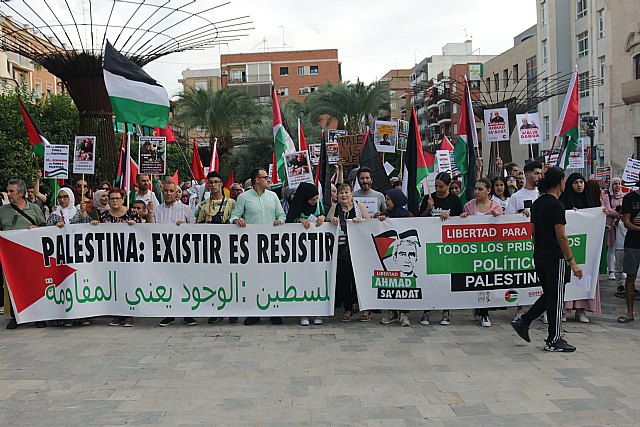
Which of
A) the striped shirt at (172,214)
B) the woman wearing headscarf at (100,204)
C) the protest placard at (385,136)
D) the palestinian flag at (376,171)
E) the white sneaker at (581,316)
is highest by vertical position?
the protest placard at (385,136)

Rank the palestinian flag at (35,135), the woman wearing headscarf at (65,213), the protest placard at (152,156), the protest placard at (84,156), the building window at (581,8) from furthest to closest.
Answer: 1. the building window at (581,8)
2. the palestinian flag at (35,135)
3. the protest placard at (84,156)
4. the protest placard at (152,156)
5. the woman wearing headscarf at (65,213)

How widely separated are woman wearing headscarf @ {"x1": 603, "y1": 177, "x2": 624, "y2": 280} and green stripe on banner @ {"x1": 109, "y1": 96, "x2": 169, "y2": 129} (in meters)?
7.22

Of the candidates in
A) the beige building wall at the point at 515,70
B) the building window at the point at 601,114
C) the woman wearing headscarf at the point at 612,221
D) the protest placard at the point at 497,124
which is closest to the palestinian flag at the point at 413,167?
the protest placard at the point at 497,124

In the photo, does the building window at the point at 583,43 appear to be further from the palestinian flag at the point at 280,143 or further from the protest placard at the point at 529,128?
the palestinian flag at the point at 280,143

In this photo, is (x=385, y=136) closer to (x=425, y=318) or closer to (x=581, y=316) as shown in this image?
(x=425, y=318)

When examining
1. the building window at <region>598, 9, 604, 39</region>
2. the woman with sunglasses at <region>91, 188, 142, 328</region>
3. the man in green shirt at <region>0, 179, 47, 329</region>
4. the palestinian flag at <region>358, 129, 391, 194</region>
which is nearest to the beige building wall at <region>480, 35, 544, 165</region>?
the building window at <region>598, 9, 604, 39</region>

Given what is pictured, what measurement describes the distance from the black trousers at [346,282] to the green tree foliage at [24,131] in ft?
60.2

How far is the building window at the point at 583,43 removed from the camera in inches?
1801

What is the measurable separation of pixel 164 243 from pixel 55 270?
1373 millimetres

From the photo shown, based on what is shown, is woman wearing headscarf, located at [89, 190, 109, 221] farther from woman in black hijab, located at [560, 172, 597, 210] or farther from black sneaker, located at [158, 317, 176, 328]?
woman in black hijab, located at [560, 172, 597, 210]

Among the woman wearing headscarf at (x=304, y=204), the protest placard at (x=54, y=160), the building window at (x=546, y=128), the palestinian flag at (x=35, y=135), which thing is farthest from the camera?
the building window at (x=546, y=128)

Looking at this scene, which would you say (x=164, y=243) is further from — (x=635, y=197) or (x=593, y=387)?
(x=635, y=197)

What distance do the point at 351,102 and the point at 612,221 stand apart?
3518 cm

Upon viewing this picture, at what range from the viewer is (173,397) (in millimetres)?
5352
